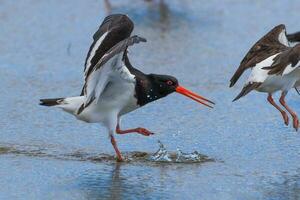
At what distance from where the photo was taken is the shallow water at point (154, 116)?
692 centimetres

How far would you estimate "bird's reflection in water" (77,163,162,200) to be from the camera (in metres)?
6.57

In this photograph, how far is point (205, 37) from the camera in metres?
12.1

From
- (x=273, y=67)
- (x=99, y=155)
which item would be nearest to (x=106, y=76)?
(x=99, y=155)

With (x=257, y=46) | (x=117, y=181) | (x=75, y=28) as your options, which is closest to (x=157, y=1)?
(x=75, y=28)

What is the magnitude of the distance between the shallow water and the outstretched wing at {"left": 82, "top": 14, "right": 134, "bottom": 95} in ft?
2.48

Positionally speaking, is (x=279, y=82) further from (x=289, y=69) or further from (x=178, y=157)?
(x=178, y=157)

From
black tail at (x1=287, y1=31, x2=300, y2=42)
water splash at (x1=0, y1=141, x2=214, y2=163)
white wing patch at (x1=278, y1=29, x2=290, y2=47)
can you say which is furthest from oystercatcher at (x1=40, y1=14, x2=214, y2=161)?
black tail at (x1=287, y1=31, x2=300, y2=42)

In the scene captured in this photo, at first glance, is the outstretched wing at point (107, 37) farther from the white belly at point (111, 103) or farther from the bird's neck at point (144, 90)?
the bird's neck at point (144, 90)

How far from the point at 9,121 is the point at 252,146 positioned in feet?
7.81

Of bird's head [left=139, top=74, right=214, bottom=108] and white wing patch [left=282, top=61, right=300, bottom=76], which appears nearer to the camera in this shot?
bird's head [left=139, top=74, right=214, bottom=108]

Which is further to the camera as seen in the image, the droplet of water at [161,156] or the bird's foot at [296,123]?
the bird's foot at [296,123]

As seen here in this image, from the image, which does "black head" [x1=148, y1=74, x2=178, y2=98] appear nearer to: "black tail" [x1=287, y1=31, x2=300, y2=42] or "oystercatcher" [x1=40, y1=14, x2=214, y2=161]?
"oystercatcher" [x1=40, y1=14, x2=214, y2=161]

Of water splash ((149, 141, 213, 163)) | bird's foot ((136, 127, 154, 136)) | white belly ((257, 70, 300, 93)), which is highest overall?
white belly ((257, 70, 300, 93))

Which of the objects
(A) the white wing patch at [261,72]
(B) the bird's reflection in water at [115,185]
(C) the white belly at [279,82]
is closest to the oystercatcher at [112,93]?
(B) the bird's reflection in water at [115,185]
